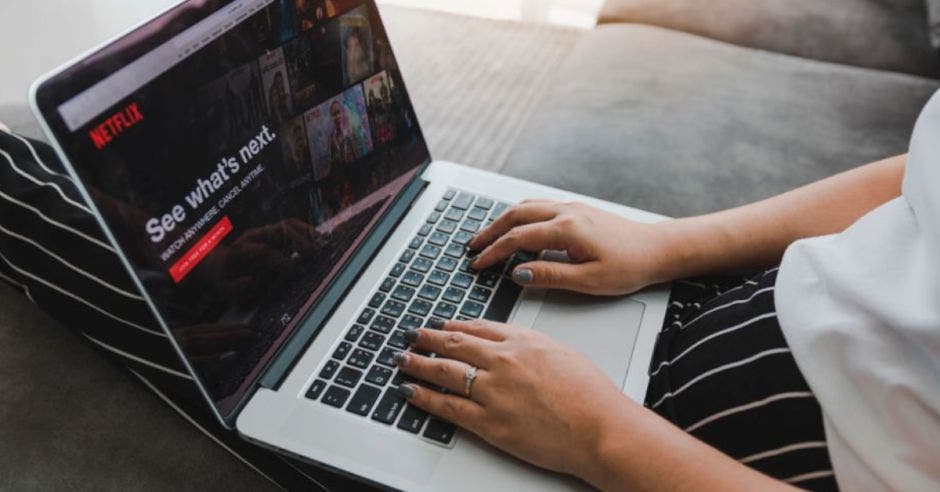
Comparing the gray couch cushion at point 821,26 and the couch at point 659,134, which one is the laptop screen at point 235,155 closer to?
the couch at point 659,134

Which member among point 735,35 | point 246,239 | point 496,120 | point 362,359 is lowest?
point 496,120

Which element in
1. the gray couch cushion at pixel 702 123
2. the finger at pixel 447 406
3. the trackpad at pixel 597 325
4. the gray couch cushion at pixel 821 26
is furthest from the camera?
the gray couch cushion at pixel 821 26

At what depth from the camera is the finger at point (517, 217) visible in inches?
30.3

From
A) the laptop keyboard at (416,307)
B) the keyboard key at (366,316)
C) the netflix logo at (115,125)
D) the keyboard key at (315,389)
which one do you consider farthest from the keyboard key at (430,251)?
the netflix logo at (115,125)

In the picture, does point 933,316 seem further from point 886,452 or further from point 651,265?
point 651,265

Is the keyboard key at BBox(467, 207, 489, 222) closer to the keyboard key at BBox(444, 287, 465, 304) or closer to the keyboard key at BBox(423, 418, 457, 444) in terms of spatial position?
the keyboard key at BBox(444, 287, 465, 304)

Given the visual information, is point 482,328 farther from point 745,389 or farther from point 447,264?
point 745,389

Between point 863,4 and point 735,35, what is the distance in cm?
25

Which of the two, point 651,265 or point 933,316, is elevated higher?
point 933,316

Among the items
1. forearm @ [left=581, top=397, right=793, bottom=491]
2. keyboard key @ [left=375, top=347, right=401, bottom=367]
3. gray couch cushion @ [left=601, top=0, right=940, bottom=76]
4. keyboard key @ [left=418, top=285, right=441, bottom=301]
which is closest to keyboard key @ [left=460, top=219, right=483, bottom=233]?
keyboard key @ [left=418, top=285, right=441, bottom=301]

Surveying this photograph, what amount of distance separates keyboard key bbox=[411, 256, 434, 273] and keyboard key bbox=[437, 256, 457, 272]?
0.01 m

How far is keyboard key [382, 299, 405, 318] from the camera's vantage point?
72cm

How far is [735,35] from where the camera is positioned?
1329 millimetres

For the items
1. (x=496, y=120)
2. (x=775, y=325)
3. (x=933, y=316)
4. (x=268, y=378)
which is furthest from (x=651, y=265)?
(x=496, y=120)
